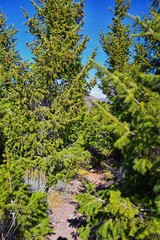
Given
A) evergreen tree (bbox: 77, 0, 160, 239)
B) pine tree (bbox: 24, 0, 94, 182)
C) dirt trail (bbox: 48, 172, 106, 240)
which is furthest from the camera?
dirt trail (bbox: 48, 172, 106, 240)

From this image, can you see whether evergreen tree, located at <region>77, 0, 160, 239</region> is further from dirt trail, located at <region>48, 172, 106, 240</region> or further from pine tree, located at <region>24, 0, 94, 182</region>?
dirt trail, located at <region>48, 172, 106, 240</region>

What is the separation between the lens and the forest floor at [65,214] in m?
10.8

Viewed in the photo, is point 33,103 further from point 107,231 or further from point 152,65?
point 107,231

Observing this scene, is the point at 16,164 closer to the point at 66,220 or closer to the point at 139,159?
the point at 66,220

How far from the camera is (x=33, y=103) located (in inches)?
414

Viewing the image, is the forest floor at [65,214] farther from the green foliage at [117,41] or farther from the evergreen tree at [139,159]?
the green foliage at [117,41]

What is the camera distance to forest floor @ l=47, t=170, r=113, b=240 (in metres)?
10.8

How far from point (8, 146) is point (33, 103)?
2.27 meters

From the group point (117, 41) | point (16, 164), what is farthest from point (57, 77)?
point (117, 41)

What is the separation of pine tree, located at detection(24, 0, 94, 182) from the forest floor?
2.66 meters

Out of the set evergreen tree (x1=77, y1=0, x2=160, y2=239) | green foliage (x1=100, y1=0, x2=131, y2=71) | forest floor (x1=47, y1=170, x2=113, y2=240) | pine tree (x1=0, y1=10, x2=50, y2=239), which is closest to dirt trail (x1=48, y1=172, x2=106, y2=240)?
forest floor (x1=47, y1=170, x2=113, y2=240)

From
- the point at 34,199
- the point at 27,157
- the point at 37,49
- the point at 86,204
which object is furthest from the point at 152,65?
the point at 27,157

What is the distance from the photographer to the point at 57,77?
10.6 metres

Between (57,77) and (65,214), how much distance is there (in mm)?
7245
